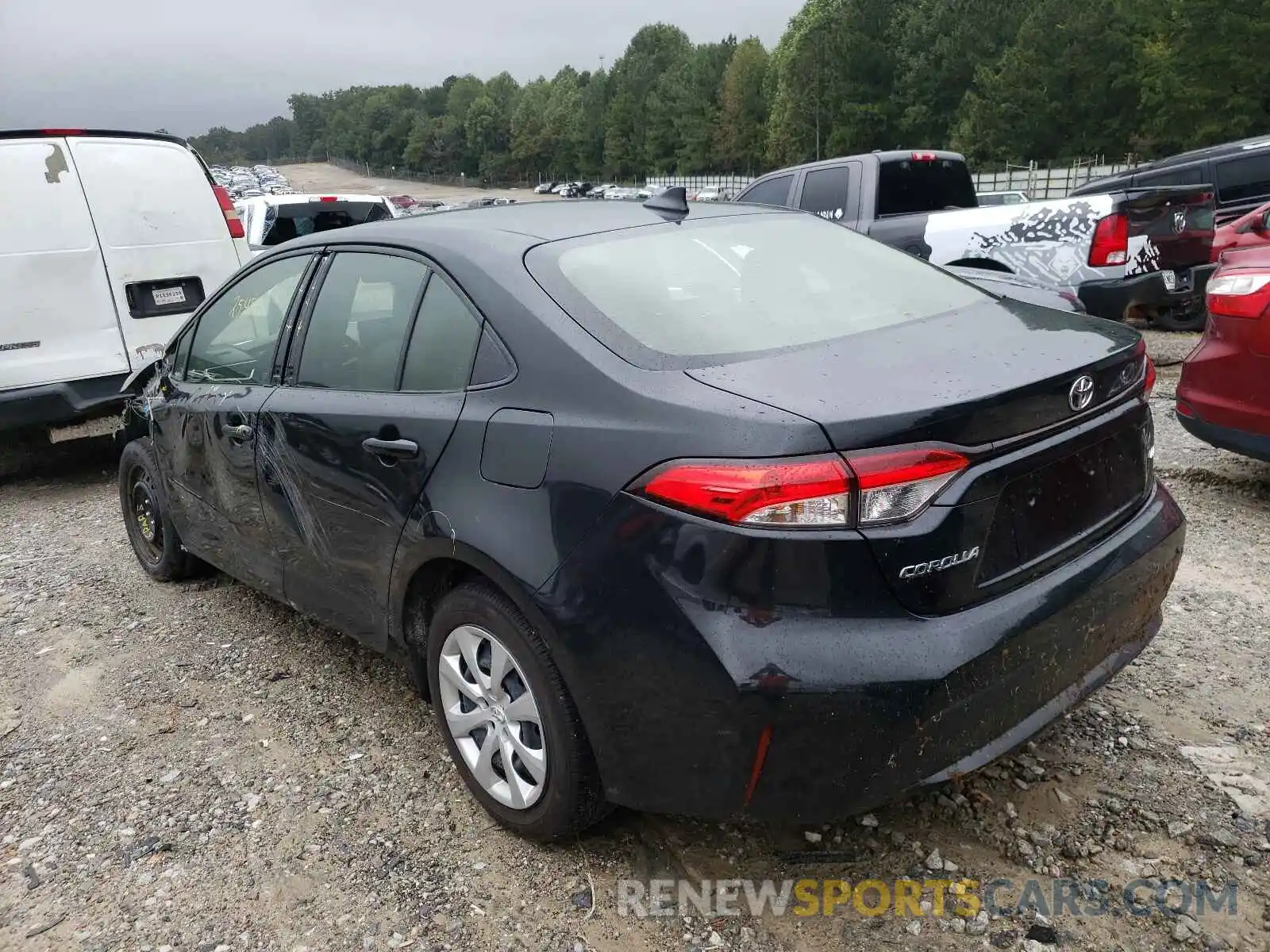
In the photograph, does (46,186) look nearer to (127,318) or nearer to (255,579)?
(127,318)

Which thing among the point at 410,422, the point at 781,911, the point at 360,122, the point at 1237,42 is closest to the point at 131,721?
the point at 410,422

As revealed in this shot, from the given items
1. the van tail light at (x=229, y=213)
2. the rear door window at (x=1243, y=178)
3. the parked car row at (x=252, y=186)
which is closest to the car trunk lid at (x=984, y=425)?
the van tail light at (x=229, y=213)

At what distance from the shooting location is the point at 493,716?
2586mm

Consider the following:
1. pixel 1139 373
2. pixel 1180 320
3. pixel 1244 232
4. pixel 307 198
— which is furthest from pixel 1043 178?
pixel 1139 373

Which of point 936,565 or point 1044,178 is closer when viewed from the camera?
point 936,565

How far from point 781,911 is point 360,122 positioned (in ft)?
580

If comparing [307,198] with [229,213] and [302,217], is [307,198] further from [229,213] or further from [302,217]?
[229,213]

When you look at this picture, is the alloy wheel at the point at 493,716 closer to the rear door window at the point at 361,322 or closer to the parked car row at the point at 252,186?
the rear door window at the point at 361,322

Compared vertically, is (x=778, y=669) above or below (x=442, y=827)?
above

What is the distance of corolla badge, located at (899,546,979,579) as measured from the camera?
2.01 meters

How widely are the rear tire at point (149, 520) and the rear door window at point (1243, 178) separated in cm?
1223

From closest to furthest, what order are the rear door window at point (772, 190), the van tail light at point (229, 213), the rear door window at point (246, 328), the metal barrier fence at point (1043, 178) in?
the rear door window at point (246, 328) < the van tail light at point (229, 213) < the rear door window at point (772, 190) < the metal barrier fence at point (1043, 178)

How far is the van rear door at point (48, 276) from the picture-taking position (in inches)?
231

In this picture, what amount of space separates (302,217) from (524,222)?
323 inches
